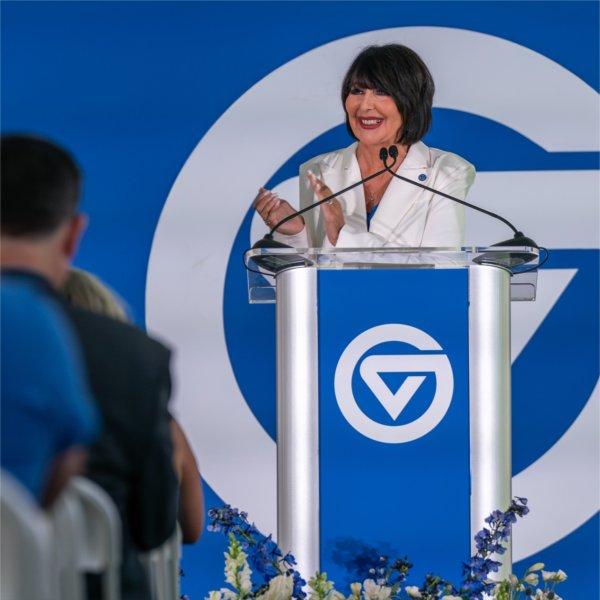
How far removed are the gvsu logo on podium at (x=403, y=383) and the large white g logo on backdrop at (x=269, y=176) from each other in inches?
48.7

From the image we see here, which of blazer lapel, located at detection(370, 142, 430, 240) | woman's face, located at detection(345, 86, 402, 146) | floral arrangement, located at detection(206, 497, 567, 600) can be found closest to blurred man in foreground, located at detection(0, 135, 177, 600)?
floral arrangement, located at detection(206, 497, 567, 600)

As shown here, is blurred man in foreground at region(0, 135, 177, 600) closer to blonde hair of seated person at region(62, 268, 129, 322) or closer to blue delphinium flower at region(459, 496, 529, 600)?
blonde hair of seated person at region(62, 268, 129, 322)

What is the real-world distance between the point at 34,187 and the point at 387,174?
192 cm

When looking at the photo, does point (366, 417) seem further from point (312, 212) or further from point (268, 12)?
point (268, 12)

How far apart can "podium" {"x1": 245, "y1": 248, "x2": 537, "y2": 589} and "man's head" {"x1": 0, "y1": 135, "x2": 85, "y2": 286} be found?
1.07m

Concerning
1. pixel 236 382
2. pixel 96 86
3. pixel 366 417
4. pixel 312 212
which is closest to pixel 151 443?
pixel 366 417

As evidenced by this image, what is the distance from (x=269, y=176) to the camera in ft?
11.6

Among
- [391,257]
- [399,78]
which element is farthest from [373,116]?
[391,257]

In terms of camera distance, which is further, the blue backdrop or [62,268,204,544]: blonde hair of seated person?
the blue backdrop

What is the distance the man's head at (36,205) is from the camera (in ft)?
3.95

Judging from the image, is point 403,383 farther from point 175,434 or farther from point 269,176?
point 269,176

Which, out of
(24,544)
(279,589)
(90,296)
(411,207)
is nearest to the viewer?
(24,544)

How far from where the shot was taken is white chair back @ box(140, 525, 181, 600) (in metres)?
1.34

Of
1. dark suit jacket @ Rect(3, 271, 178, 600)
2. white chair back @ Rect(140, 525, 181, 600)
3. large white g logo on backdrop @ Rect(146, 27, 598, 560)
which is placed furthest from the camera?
large white g logo on backdrop @ Rect(146, 27, 598, 560)
